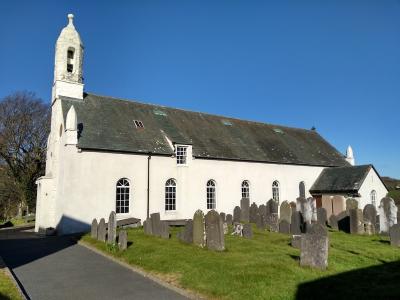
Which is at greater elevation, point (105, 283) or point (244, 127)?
point (244, 127)

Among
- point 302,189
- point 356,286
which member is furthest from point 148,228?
point 302,189

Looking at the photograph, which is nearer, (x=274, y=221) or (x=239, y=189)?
(x=274, y=221)

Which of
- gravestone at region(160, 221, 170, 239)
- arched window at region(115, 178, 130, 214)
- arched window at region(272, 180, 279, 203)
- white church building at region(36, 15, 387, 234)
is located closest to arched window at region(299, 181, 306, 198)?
white church building at region(36, 15, 387, 234)

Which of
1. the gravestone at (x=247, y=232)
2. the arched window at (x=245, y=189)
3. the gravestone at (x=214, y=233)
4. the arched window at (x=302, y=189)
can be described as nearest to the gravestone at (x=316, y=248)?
the gravestone at (x=214, y=233)

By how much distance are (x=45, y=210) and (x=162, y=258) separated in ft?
44.9

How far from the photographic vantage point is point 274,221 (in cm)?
1930

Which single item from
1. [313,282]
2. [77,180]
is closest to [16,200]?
[77,180]

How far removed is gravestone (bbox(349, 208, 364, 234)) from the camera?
19.0 meters

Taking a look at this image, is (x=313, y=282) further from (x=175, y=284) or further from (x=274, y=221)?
(x=274, y=221)

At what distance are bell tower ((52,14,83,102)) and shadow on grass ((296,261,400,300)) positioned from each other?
21.5 metres

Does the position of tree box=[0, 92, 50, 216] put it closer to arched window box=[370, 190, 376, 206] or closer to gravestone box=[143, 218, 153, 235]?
gravestone box=[143, 218, 153, 235]

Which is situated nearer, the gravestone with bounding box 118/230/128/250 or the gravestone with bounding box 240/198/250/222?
the gravestone with bounding box 118/230/128/250

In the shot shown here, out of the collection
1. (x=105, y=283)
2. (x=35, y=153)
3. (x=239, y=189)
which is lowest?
(x=105, y=283)

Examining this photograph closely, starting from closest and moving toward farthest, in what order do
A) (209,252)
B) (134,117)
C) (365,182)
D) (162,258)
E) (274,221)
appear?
(162,258) → (209,252) → (274,221) → (134,117) → (365,182)
